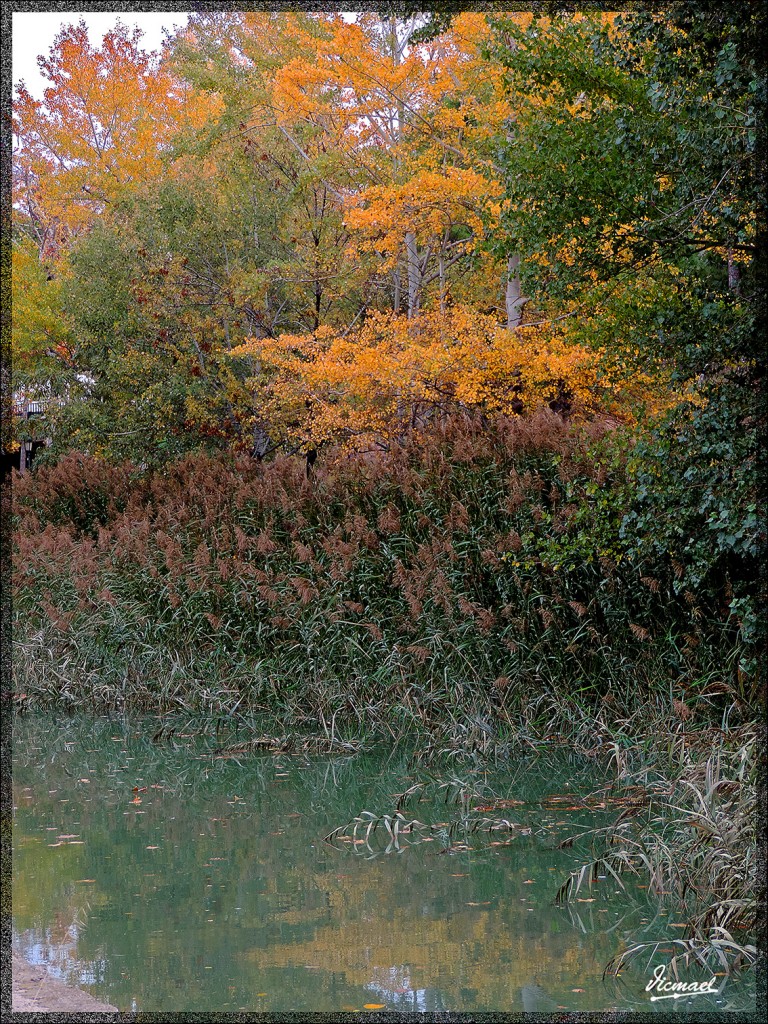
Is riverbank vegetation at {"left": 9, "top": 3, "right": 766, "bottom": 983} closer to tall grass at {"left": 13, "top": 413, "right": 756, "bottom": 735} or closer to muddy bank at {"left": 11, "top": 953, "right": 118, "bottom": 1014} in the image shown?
tall grass at {"left": 13, "top": 413, "right": 756, "bottom": 735}

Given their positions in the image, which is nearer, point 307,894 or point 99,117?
point 307,894

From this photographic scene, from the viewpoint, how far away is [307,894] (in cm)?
605

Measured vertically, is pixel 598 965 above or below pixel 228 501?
below

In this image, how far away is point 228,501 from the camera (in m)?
12.3

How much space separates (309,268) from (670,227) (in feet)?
36.9

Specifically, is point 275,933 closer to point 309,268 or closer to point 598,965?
point 598,965

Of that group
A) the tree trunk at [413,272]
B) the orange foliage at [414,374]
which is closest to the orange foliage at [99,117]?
the tree trunk at [413,272]

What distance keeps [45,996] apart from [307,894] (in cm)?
176

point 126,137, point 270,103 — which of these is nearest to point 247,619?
point 270,103

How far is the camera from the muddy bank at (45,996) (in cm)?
436

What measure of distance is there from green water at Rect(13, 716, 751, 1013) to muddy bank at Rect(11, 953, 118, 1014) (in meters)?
0.11

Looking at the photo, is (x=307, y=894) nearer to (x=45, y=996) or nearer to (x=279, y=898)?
(x=279, y=898)

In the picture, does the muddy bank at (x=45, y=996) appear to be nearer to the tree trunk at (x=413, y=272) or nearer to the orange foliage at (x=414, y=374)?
the orange foliage at (x=414, y=374)

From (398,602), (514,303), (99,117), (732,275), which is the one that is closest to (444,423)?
(398,602)
